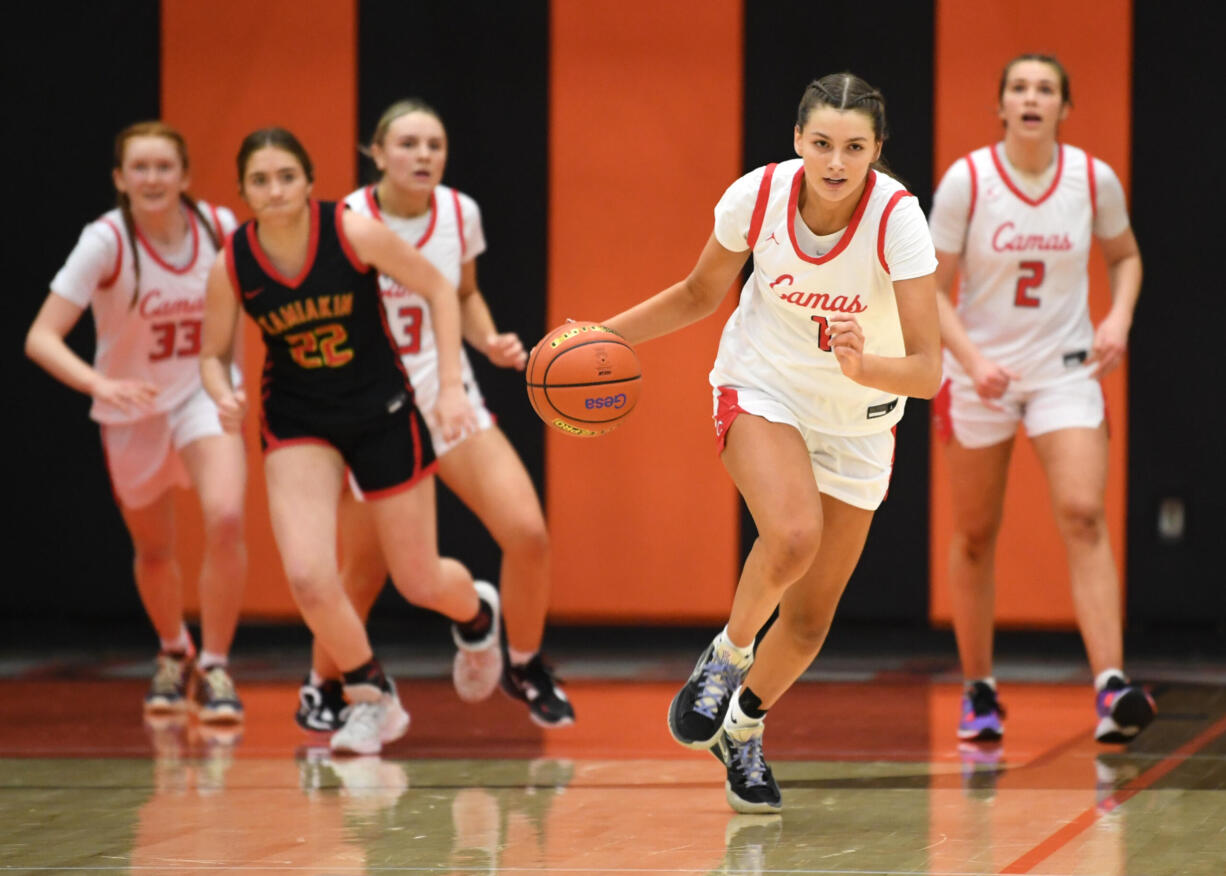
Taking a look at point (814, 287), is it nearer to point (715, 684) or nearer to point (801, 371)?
point (801, 371)

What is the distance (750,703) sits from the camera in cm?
407

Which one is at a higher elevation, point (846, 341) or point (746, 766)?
point (846, 341)

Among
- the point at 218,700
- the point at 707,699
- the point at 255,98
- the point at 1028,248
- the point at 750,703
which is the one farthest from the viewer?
the point at 255,98

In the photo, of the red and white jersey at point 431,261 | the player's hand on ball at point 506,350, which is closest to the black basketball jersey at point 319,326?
the player's hand on ball at point 506,350

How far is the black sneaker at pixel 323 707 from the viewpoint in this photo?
5297mm

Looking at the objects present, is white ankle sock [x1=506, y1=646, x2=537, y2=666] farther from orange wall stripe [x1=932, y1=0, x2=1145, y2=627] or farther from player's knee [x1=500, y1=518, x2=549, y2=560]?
orange wall stripe [x1=932, y1=0, x2=1145, y2=627]

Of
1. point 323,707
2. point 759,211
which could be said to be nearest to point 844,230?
point 759,211

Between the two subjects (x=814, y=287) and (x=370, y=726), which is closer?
(x=814, y=287)

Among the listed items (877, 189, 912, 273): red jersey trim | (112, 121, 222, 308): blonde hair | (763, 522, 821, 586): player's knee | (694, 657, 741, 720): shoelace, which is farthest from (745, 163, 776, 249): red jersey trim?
(112, 121, 222, 308): blonde hair

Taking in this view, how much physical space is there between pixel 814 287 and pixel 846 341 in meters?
0.39

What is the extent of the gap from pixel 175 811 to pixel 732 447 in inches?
60.6

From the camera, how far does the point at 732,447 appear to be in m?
3.93

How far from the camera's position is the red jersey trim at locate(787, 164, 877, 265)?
12.5 ft

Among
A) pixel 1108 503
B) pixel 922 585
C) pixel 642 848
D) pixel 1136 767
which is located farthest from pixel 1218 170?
pixel 642 848
